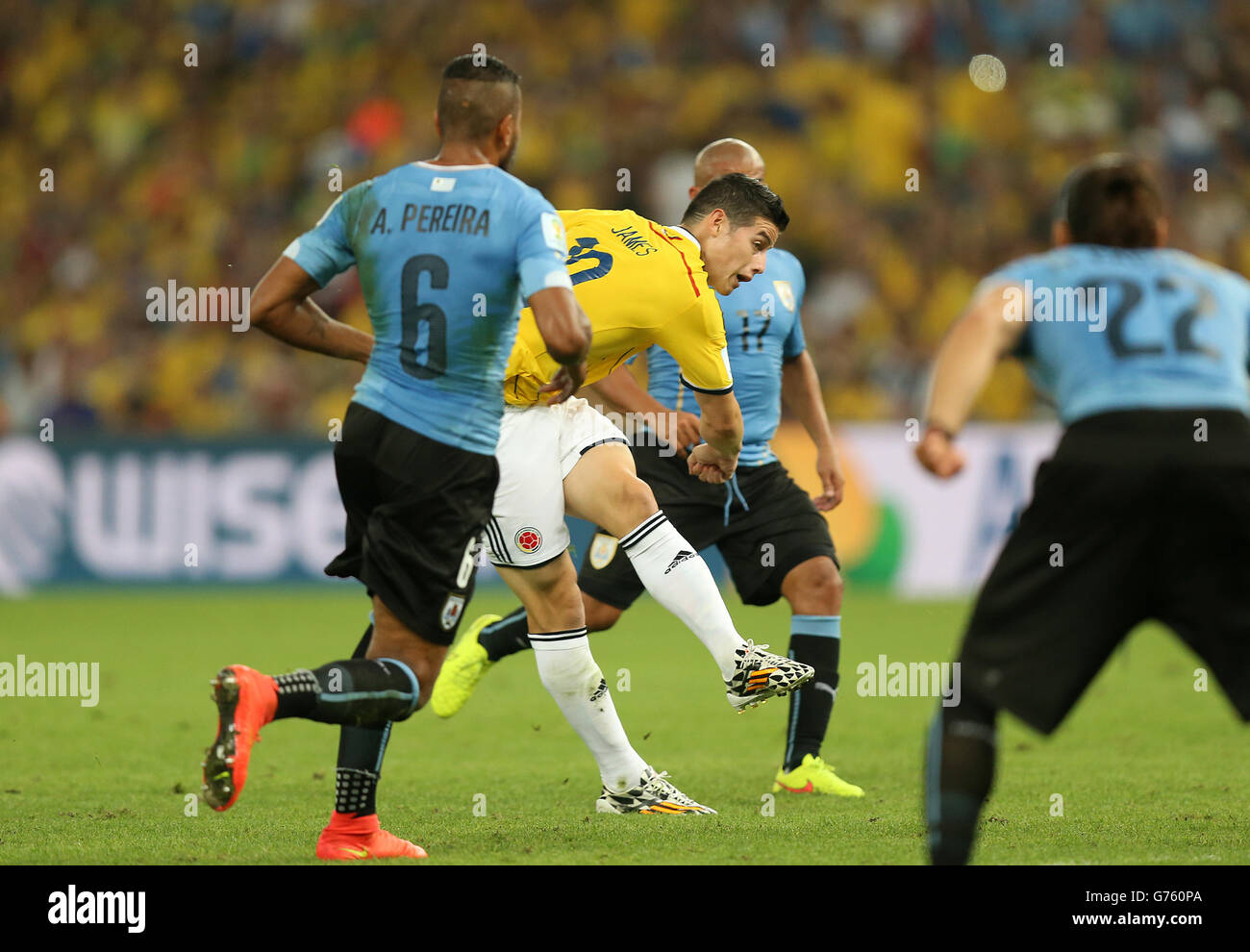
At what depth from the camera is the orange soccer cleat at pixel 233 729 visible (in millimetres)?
4379

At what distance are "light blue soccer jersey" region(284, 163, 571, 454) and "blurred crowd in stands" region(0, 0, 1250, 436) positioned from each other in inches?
457

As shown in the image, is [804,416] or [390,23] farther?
[390,23]

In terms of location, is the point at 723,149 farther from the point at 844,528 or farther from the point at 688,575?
the point at 844,528

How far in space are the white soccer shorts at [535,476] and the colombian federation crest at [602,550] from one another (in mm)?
1035

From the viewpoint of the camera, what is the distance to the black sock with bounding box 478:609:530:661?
7.32 m

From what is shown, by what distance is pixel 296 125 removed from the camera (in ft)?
67.1

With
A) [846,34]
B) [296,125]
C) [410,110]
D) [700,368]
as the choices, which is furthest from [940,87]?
[700,368]

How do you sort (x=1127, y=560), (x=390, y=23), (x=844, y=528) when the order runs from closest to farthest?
1. (x=1127, y=560)
2. (x=844, y=528)
3. (x=390, y=23)

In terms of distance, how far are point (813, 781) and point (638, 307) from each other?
2.19 meters

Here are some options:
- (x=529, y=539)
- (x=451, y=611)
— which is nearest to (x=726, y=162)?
(x=529, y=539)

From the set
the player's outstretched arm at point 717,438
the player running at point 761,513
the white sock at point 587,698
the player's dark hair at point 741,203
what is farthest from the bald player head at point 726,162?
the white sock at point 587,698

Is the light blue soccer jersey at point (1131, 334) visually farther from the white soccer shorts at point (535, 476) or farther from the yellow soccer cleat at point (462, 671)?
the yellow soccer cleat at point (462, 671)

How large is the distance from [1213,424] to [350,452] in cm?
246

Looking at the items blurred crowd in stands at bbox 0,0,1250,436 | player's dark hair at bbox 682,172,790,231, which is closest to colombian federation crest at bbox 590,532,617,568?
player's dark hair at bbox 682,172,790,231
